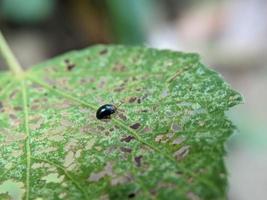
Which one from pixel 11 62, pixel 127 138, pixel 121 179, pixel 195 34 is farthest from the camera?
pixel 195 34

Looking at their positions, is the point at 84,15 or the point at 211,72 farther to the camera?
the point at 84,15

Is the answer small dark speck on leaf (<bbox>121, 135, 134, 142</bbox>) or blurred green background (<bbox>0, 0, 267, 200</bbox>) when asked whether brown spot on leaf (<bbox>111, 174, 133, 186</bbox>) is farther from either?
blurred green background (<bbox>0, 0, 267, 200</bbox>)

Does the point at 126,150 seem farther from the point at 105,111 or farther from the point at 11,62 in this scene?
the point at 11,62

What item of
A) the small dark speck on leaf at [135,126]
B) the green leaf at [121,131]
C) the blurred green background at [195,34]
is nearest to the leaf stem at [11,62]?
the green leaf at [121,131]

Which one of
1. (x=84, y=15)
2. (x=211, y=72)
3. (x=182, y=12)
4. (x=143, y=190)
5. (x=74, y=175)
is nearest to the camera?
(x=143, y=190)

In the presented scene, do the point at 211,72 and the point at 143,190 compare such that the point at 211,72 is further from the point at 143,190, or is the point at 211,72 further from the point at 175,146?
the point at 143,190

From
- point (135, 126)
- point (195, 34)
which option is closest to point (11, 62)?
point (135, 126)

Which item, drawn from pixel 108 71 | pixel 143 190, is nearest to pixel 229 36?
pixel 108 71
